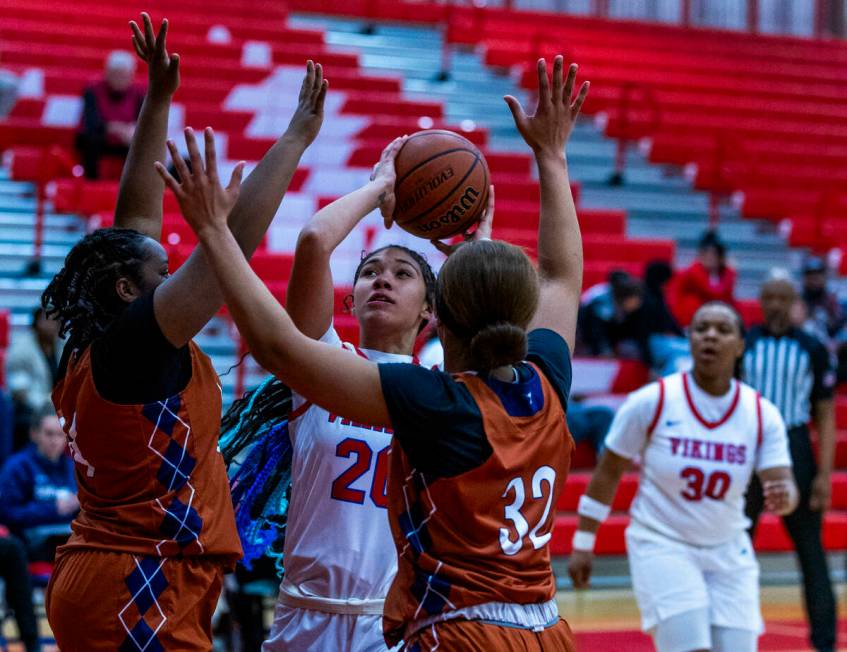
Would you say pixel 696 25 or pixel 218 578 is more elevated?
pixel 696 25

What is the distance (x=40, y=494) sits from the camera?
672 cm

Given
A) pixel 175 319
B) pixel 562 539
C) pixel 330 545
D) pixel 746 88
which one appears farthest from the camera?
pixel 746 88

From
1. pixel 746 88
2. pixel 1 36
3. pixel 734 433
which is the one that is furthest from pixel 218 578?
pixel 746 88

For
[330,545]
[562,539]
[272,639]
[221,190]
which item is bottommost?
[562,539]

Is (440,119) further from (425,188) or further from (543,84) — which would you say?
(543,84)

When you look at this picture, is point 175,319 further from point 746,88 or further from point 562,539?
point 746,88

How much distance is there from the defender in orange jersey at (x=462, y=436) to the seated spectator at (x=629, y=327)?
22.8 feet

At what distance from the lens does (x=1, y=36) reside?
507 inches

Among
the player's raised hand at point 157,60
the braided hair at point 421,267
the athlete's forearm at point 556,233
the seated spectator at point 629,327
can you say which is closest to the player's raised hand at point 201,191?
the player's raised hand at point 157,60

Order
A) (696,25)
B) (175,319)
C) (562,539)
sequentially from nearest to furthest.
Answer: (175,319)
(562,539)
(696,25)

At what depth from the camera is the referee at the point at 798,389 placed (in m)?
7.26

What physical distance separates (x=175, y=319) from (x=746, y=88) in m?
14.7

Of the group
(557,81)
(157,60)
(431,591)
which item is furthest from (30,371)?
(431,591)

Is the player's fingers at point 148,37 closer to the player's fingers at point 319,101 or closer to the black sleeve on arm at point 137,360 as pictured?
the player's fingers at point 319,101
